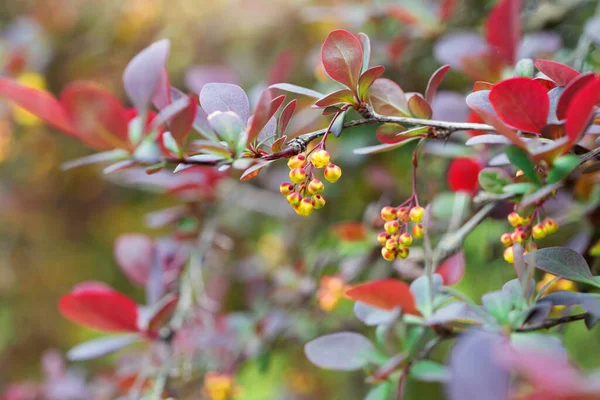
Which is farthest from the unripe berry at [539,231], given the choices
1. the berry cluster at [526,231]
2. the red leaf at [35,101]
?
the red leaf at [35,101]

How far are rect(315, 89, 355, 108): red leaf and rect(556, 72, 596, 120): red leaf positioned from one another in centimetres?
16

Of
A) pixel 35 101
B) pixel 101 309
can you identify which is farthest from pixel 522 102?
pixel 101 309

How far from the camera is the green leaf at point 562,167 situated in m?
0.33

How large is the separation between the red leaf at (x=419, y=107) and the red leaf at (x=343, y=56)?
6 cm

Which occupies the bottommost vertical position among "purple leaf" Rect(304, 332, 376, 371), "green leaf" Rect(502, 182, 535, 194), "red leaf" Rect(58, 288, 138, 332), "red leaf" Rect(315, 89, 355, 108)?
"red leaf" Rect(58, 288, 138, 332)

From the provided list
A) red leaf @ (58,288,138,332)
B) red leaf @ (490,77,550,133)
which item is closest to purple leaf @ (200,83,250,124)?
red leaf @ (490,77,550,133)

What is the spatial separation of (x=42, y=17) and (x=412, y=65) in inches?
46.5

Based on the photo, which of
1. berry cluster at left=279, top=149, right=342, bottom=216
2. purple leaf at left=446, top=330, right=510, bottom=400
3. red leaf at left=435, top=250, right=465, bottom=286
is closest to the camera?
purple leaf at left=446, top=330, right=510, bottom=400

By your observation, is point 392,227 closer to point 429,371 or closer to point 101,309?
point 429,371

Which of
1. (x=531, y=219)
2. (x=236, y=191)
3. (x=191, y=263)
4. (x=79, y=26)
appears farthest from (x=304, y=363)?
(x=79, y=26)

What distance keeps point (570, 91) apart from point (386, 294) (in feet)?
0.73

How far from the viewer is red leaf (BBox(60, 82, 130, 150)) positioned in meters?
0.37

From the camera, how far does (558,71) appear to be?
0.39m

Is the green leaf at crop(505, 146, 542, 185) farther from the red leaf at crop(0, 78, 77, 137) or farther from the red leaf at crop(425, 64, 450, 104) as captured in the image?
the red leaf at crop(0, 78, 77, 137)
